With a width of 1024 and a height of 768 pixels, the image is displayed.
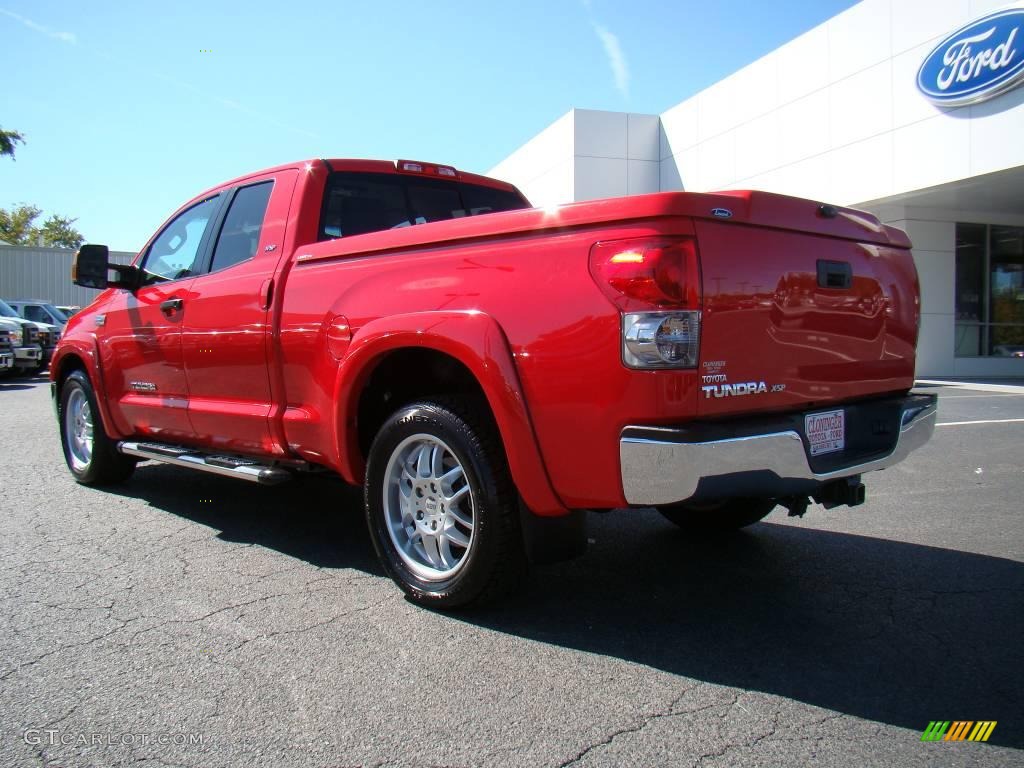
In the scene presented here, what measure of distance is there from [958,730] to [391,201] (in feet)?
12.0

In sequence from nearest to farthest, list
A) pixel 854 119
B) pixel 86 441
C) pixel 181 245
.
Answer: pixel 181 245 → pixel 86 441 → pixel 854 119

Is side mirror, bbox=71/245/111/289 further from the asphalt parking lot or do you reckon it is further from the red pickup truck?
the asphalt parking lot

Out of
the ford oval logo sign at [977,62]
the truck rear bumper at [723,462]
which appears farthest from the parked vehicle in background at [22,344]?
the ford oval logo sign at [977,62]

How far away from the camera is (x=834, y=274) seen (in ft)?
10.6

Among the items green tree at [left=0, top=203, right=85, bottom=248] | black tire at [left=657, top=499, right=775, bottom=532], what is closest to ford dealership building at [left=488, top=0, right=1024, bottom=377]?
black tire at [left=657, top=499, right=775, bottom=532]

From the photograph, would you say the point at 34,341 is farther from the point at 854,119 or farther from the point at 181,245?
the point at 854,119

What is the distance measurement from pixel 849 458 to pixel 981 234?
19.1 metres

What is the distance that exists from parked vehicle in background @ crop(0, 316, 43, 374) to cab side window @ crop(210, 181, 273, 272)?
1506 cm

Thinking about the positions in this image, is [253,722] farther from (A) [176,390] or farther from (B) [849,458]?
(A) [176,390]

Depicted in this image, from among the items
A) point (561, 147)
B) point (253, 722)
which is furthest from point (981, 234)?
point (253, 722)

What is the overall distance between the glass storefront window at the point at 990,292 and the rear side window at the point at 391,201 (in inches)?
697

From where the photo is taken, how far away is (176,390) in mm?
4891

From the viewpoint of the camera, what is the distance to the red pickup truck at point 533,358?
2.67 metres

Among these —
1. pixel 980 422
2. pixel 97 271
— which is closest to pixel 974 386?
pixel 980 422
